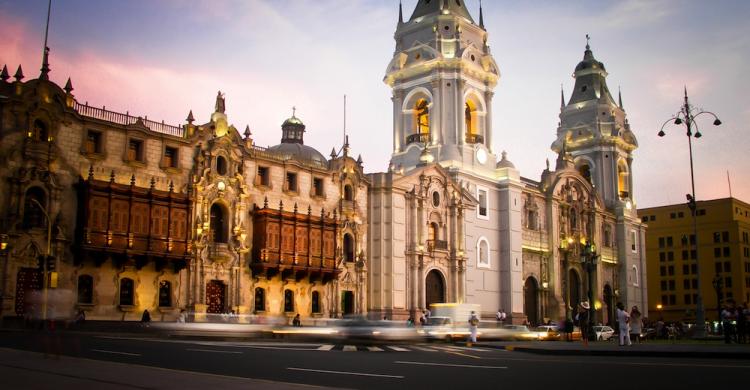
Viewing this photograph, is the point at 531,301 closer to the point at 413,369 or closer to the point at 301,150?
the point at 301,150

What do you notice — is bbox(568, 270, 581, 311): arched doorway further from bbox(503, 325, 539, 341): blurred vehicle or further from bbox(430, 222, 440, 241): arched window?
bbox(503, 325, 539, 341): blurred vehicle

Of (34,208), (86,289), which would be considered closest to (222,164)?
(86,289)

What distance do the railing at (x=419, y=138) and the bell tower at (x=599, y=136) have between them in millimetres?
22256

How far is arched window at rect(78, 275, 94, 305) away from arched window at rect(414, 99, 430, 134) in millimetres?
31347

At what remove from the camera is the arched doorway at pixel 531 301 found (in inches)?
2506

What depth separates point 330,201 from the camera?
162 feet

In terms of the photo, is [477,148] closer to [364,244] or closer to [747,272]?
[364,244]

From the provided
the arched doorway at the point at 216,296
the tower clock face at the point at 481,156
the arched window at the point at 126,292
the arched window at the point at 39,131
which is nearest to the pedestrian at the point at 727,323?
the arched doorway at the point at 216,296

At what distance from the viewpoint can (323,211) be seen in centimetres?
4828

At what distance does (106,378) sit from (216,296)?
30.1 m

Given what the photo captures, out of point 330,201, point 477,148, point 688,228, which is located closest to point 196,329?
point 330,201

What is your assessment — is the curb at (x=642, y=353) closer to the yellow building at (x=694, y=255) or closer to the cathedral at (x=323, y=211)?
the cathedral at (x=323, y=211)

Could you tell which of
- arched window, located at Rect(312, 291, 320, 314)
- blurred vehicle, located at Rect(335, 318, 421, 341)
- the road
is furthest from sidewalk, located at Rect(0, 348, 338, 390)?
arched window, located at Rect(312, 291, 320, 314)

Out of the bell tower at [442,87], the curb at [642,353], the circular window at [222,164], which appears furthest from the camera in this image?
the bell tower at [442,87]
